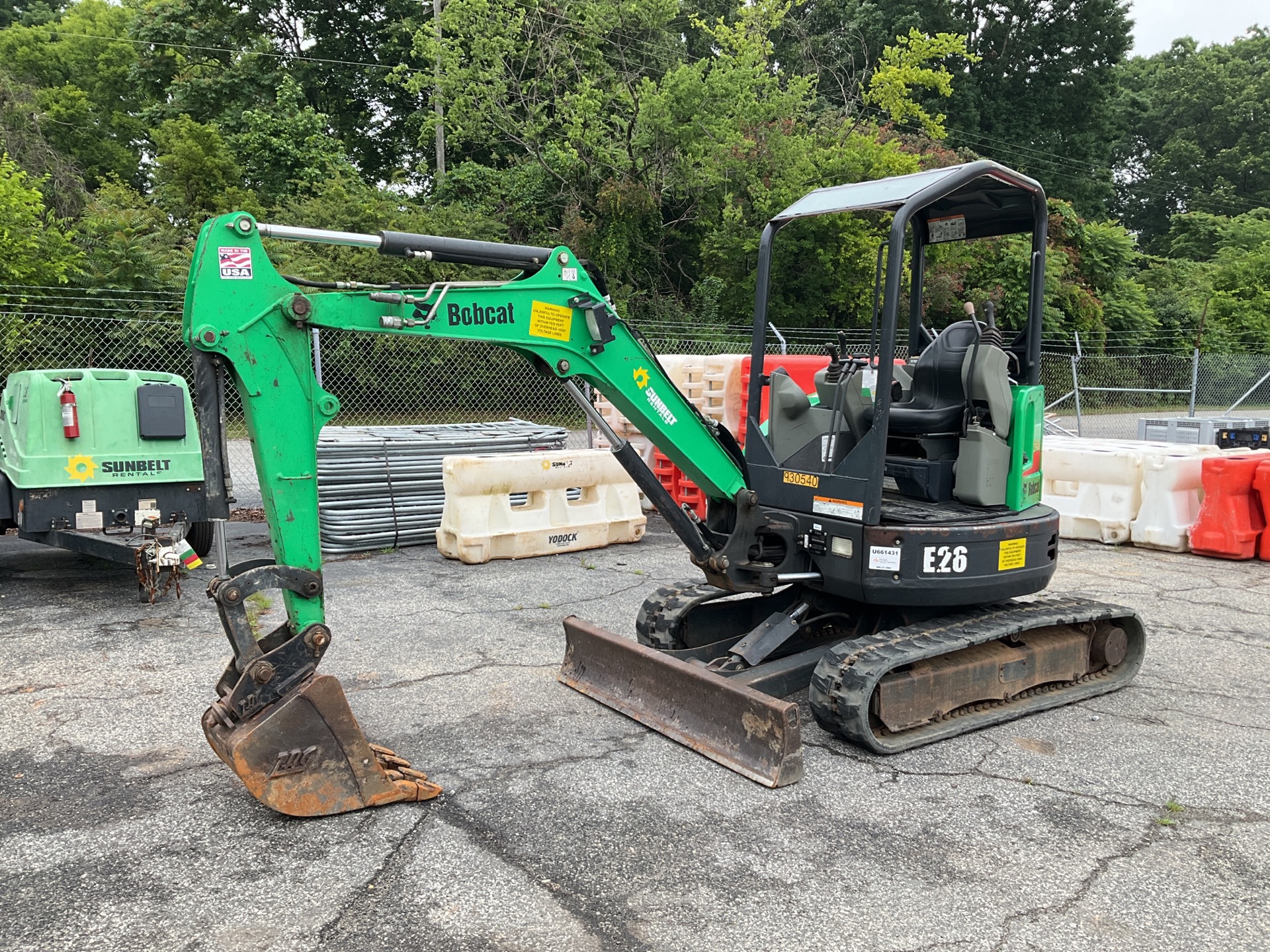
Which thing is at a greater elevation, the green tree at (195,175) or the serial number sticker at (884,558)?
the green tree at (195,175)

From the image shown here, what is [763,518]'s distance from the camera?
5.64m

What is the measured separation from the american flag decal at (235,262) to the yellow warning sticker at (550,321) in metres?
1.27

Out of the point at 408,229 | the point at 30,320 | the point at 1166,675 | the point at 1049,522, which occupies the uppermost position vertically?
the point at 408,229

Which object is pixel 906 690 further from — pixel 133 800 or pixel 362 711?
pixel 133 800

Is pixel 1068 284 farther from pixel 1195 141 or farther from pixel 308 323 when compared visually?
pixel 1195 141

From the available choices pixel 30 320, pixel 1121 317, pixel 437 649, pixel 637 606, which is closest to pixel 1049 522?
pixel 637 606

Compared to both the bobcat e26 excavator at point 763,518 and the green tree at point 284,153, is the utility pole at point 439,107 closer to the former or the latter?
the green tree at point 284,153

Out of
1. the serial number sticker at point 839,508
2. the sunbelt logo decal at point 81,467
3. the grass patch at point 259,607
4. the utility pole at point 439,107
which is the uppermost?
the utility pole at point 439,107

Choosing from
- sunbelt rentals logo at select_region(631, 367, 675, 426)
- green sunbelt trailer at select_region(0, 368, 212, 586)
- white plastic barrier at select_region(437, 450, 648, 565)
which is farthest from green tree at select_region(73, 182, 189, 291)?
sunbelt rentals logo at select_region(631, 367, 675, 426)

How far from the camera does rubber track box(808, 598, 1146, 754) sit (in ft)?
16.3

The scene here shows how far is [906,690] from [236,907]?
326 cm

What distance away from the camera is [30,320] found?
14.1 metres

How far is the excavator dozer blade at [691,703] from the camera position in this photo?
4668 mm

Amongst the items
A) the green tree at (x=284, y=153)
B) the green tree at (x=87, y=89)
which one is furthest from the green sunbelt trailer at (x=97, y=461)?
the green tree at (x=87, y=89)
